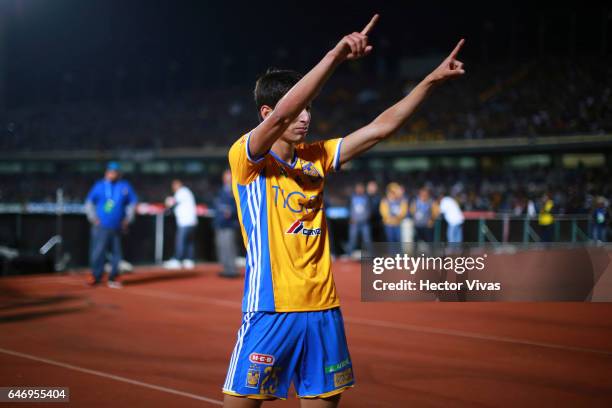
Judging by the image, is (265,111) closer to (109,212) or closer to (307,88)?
(307,88)

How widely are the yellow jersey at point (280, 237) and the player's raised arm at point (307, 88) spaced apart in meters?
0.24

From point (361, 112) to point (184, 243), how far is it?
33.1 metres

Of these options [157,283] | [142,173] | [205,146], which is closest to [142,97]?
[142,173]

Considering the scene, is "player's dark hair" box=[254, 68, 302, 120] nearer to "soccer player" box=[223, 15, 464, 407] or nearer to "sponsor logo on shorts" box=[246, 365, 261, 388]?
"soccer player" box=[223, 15, 464, 407]

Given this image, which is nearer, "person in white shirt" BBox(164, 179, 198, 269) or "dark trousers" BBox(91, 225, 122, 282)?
"dark trousers" BBox(91, 225, 122, 282)

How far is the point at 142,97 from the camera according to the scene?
6462 cm

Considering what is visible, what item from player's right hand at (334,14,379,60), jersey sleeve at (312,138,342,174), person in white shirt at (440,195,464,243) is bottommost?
person in white shirt at (440,195,464,243)

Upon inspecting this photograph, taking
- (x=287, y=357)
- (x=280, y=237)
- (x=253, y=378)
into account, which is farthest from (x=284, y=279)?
(x=253, y=378)

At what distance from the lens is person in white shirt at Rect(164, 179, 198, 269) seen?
1647 cm

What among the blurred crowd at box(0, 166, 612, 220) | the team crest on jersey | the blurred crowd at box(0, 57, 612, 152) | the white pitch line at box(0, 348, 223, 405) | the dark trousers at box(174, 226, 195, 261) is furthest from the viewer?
the blurred crowd at box(0, 57, 612, 152)

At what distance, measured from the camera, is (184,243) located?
666 inches

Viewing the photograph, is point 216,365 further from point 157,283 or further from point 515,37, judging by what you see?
point 515,37

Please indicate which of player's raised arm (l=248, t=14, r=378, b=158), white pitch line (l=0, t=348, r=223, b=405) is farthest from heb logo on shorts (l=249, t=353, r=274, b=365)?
white pitch line (l=0, t=348, r=223, b=405)

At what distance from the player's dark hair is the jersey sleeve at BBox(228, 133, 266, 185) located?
0.72 ft
